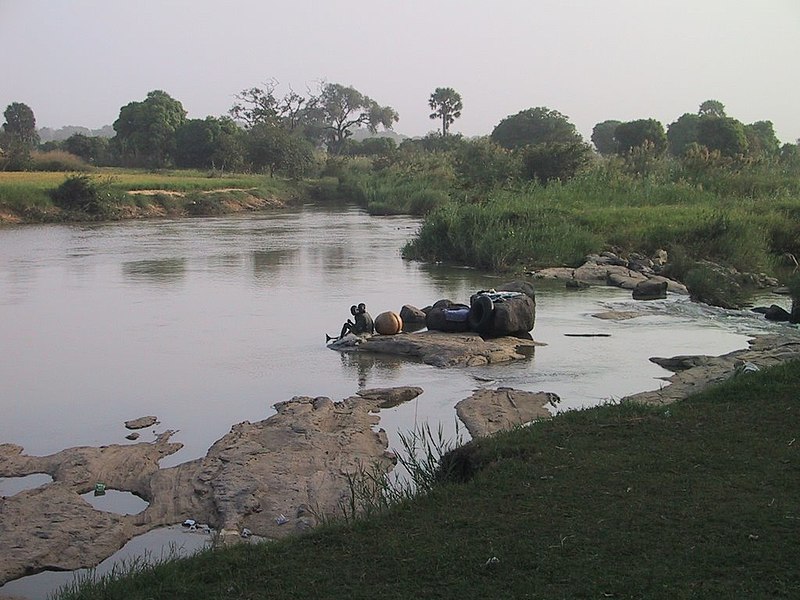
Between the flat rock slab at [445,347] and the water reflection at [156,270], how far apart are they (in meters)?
9.01

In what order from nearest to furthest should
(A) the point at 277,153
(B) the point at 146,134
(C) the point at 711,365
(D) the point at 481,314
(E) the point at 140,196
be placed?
(C) the point at 711,365
(D) the point at 481,314
(E) the point at 140,196
(A) the point at 277,153
(B) the point at 146,134

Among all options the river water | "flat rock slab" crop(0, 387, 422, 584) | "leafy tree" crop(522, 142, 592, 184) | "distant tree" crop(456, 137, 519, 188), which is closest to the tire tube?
the river water

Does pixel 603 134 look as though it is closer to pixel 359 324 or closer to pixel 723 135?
pixel 723 135

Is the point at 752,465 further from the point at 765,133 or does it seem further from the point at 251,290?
the point at 765,133

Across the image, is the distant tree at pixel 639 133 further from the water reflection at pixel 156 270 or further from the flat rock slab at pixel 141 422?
the flat rock slab at pixel 141 422

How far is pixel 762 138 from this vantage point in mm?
65188

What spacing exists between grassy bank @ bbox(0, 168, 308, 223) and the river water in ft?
48.8

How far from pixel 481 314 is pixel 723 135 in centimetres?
4257

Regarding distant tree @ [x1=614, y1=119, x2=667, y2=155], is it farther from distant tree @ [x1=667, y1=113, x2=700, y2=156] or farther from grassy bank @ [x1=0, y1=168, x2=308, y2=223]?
grassy bank @ [x1=0, y1=168, x2=308, y2=223]

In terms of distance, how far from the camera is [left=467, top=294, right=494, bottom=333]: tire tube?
1284cm

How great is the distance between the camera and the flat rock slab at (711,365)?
896cm

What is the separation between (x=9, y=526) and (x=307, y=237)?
Result: 25.8 metres

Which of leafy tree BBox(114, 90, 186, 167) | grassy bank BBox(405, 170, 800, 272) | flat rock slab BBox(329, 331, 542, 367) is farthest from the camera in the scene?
leafy tree BBox(114, 90, 186, 167)

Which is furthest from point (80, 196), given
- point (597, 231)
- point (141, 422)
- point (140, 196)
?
point (141, 422)
